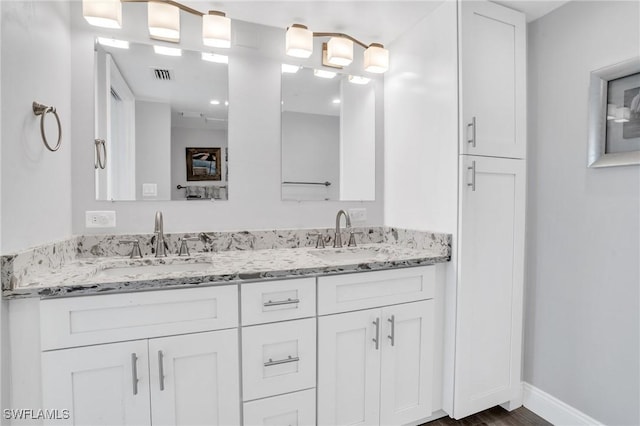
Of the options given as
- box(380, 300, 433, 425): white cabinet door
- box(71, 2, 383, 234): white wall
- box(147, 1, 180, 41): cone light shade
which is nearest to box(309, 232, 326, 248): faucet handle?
box(71, 2, 383, 234): white wall

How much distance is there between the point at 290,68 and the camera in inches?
75.7

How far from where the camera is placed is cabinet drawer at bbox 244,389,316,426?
4.07 ft

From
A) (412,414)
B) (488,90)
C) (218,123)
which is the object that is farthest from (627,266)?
(218,123)

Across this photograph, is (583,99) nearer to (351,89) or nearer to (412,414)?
(351,89)

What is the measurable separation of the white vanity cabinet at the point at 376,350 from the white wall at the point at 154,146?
1.04 metres

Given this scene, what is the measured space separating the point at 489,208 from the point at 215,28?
5.59 feet

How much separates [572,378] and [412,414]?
87 centimetres

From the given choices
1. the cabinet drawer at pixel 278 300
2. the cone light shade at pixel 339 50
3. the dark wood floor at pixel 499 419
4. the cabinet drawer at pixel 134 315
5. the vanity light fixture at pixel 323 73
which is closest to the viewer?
→ the cabinet drawer at pixel 134 315

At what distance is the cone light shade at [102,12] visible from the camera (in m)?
1.43

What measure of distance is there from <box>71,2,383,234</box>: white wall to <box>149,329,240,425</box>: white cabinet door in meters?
0.74

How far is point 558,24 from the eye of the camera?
1.71 meters

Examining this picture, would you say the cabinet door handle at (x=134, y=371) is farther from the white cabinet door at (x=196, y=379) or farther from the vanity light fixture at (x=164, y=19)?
the vanity light fixture at (x=164, y=19)

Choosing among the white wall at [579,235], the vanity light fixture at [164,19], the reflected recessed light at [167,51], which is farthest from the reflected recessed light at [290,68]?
the white wall at [579,235]

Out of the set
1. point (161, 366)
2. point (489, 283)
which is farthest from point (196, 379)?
point (489, 283)
